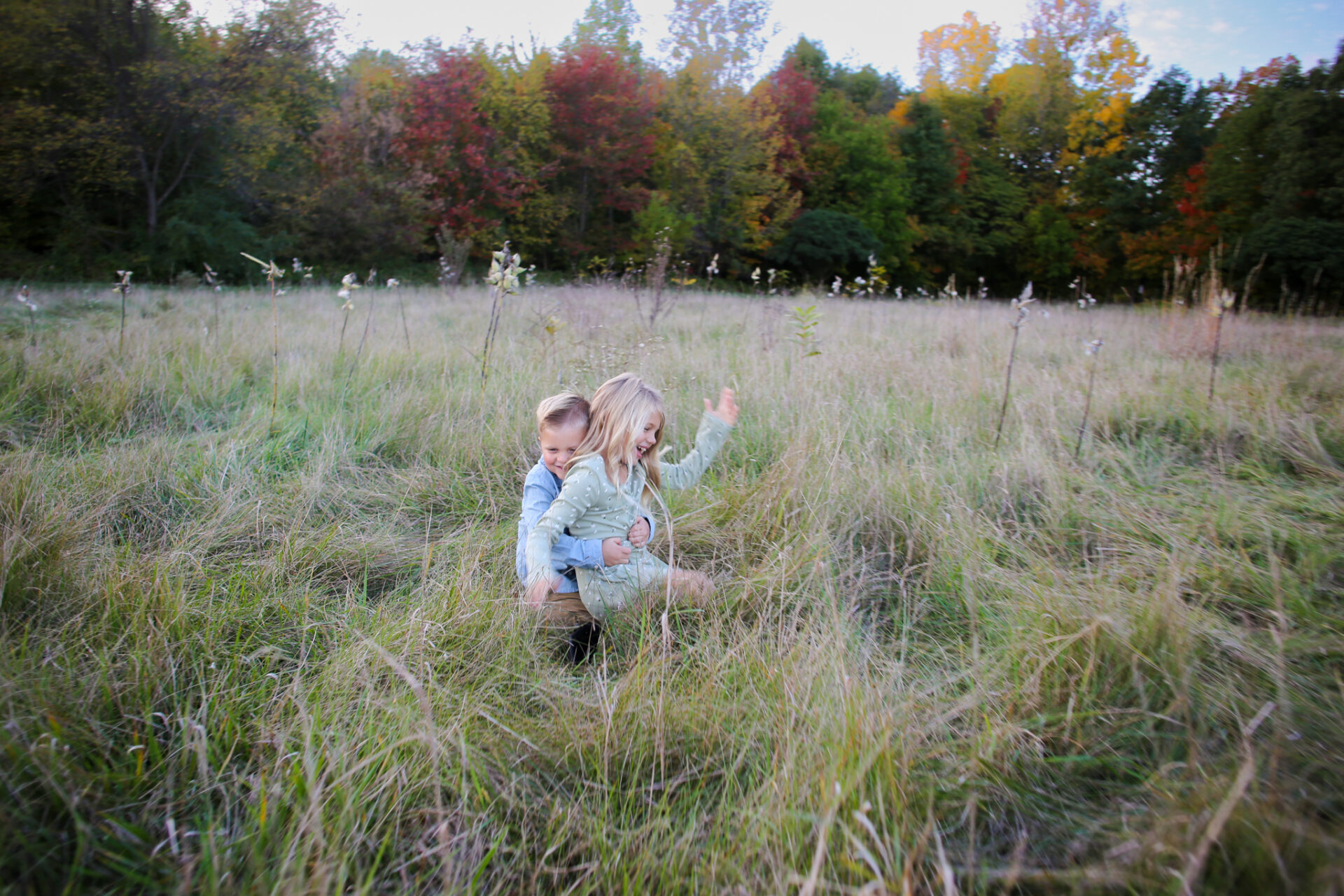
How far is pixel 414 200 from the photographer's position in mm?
15422

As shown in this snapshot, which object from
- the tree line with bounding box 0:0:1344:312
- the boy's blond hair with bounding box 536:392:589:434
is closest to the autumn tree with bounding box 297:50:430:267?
the tree line with bounding box 0:0:1344:312

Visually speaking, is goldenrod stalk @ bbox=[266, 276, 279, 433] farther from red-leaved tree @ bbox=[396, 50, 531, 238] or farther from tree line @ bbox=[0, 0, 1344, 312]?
red-leaved tree @ bbox=[396, 50, 531, 238]

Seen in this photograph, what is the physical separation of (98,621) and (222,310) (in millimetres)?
6437

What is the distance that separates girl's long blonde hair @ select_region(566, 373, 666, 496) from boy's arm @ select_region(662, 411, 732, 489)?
29cm

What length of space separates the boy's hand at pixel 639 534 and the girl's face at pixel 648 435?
22 centimetres

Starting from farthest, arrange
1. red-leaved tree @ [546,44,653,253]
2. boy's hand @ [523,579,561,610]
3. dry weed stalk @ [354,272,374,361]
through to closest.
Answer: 1. red-leaved tree @ [546,44,653,253]
2. dry weed stalk @ [354,272,374,361]
3. boy's hand @ [523,579,561,610]

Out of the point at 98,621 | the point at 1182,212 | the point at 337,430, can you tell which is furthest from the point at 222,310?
the point at 1182,212

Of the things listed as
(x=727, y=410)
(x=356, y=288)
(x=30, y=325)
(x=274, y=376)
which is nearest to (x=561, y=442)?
(x=727, y=410)

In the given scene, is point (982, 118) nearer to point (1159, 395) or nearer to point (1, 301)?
point (1159, 395)

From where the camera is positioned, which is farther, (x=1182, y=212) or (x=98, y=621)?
(x=1182, y=212)

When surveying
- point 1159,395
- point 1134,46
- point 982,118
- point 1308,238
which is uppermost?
point 1134,46

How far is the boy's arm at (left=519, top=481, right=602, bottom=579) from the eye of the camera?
2132mm

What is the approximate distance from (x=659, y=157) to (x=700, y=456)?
20.3 m

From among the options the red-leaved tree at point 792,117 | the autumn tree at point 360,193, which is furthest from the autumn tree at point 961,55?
the autumn tree at point 360,193
